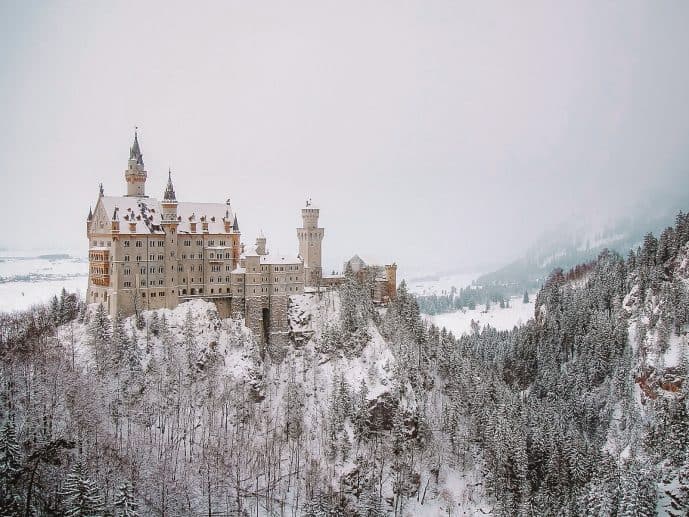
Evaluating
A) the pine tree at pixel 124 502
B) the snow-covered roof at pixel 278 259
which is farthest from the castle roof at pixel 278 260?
the pine tree at pixel 124 502

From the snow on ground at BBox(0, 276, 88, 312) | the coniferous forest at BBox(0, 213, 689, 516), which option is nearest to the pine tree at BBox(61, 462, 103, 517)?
the coniferous forest at BBox(0, 213, 689, 516)

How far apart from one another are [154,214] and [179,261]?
365 inches

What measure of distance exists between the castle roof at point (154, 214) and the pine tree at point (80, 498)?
44848mm

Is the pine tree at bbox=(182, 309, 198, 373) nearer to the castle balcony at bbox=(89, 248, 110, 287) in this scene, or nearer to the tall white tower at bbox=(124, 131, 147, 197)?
the castle balcony at bbox=(89, 248, 110, 287)

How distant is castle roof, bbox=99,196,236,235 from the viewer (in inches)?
3775

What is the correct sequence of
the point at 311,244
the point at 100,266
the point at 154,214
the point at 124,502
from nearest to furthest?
the point at 124,502
the point at 100,266
the point at 154,214
the point at 311,244

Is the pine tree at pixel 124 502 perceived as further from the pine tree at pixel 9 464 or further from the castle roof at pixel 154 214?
the castle roof at pixel 154 214

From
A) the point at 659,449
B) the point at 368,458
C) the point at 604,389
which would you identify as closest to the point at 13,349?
the point at 368,458

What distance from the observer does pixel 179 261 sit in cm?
10012

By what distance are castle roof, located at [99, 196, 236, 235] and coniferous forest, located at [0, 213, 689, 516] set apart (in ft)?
46.7

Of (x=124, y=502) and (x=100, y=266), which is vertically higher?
(x=100, y=266)

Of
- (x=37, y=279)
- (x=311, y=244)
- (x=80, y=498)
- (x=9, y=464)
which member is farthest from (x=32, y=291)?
(x=80, y=498)

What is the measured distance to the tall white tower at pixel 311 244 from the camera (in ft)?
367

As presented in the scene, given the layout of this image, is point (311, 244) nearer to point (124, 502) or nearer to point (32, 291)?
point (32, 291)
